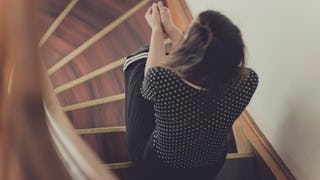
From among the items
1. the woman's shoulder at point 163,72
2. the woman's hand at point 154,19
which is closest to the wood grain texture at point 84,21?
the woman's hand at point 154,19

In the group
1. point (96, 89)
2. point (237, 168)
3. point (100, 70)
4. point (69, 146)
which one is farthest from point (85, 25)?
point (69, 146)

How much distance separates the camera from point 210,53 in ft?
3.86

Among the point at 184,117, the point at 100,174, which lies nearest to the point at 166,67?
the point at 184,117

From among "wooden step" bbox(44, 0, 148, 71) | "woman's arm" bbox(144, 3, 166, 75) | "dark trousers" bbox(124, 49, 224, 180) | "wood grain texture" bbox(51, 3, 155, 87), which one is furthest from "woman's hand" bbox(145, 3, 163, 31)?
"wooden step" bbox(44, 0, 148, 71)

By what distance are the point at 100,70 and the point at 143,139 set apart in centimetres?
73

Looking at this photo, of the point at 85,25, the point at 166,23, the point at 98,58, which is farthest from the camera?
the point at 85,25

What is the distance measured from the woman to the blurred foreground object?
2.95 ft

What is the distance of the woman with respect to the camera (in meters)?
1.20

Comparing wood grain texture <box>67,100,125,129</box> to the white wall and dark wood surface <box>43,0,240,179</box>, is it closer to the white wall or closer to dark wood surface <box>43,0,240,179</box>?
dark wood surface <box>43,0,240,179</box>

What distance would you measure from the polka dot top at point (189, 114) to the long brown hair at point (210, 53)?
0.12 ft

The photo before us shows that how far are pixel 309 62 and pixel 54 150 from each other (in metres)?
1.28

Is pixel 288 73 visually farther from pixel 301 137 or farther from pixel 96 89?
pixel 96 89

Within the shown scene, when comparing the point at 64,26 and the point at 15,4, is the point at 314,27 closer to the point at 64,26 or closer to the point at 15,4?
the point at 15,4

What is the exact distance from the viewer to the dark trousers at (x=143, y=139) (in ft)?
4.98
